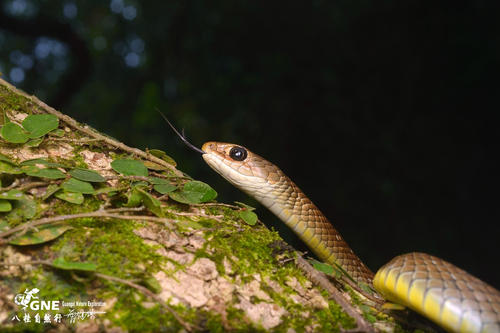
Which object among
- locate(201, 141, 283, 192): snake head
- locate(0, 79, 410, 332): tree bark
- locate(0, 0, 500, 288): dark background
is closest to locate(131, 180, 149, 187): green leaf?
locate(0, 79, 410, 332): tree bark

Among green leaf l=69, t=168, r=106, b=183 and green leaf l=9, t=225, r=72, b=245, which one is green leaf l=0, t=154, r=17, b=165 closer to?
green leaf l=69, t=168, r=106, b=183

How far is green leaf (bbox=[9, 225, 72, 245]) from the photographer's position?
4.34 feet

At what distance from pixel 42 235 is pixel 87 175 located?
1.41 feet

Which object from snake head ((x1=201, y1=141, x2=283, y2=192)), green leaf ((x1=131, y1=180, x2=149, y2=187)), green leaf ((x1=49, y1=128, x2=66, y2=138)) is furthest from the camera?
snake head ((x1=201, y1=141, x2=283, y2=192))

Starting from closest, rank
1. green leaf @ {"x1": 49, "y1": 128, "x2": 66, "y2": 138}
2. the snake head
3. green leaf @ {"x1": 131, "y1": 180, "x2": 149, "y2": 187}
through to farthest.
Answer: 1. green leaf @ {"x1": 131, "y1": 180, "x2": 149, "y2": 187}
2. green leaf @ {"x1": 49, "y1": 128, "x2": 66, "y2": 138}
3. the snake head

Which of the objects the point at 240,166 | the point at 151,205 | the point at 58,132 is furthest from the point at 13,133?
the point at 240,166

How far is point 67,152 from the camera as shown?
2.00 metres

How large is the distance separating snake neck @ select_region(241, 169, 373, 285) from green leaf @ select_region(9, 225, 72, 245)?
1743 millimetres

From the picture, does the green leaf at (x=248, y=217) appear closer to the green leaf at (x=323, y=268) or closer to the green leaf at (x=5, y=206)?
the green leaf at (x=323, y=268)

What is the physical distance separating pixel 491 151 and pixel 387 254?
2.66m

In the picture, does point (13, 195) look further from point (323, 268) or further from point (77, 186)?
point (323, 268)

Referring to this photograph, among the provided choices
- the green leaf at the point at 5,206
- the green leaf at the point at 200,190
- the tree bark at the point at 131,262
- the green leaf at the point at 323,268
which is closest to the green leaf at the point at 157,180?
the tree bark at the point at 131,262

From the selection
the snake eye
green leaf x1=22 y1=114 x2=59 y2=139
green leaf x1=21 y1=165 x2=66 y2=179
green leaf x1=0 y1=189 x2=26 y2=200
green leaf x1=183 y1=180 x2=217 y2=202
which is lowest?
green leaf x1=0 y1=189 x2=26 y2=200

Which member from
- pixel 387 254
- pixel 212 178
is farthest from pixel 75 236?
pixel 387 254
